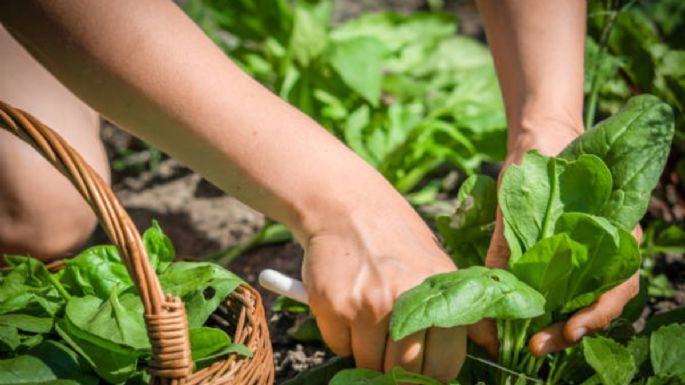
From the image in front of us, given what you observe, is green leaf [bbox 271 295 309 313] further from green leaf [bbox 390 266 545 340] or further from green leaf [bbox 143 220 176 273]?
green leaf [bbox 390 266 545 340]

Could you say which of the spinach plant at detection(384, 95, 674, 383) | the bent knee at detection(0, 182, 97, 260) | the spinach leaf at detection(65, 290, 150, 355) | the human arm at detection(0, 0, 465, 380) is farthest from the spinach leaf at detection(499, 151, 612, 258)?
the bent knee at detection(0, 182, 97, 260)

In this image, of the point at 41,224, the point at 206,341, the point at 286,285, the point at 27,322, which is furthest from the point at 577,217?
the point at 41,224

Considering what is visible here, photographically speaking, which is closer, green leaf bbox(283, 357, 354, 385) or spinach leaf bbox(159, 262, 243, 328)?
spinach leaf bbox(159, 262, 243, 328)

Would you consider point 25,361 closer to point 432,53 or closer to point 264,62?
point 264,62

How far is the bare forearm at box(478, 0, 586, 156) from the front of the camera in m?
1.02

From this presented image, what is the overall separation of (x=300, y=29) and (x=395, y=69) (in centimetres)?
31

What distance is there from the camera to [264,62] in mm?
1832

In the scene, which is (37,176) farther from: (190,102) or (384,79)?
(384,79)

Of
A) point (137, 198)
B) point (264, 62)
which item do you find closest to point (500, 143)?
point (264, 62)

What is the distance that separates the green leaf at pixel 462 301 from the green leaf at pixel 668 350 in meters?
0.18

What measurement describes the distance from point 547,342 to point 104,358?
21.4 inches

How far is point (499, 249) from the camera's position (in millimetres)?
931

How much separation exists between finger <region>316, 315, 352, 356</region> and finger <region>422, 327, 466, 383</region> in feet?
0.33

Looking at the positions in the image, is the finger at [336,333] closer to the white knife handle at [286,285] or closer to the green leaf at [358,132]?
the white knife handle at [286,285]
